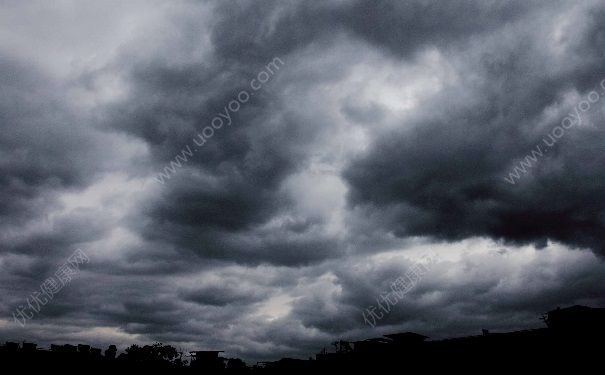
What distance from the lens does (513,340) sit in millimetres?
24922

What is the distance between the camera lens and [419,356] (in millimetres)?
28812

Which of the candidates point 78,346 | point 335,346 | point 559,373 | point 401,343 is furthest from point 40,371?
point 559,373

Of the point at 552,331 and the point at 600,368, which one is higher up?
the point at 552,331

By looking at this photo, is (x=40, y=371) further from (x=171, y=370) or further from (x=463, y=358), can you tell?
(x=463, y=358)

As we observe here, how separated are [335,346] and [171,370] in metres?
14.6

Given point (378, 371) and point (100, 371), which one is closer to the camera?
point (378, 371)

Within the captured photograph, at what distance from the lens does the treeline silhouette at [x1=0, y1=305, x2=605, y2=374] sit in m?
23.3

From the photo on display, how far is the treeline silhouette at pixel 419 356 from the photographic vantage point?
23.3 meters

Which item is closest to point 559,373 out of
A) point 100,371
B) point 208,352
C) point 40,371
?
point 208,352

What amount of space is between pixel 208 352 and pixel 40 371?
13424 millimetres

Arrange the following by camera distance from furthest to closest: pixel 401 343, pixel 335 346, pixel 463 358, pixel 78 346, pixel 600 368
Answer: pixel 335 346 < pixel 78 346 < pixel 401 343 < pixel 463 358 < pixel 600 368

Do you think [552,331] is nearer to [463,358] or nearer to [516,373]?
[516,373]

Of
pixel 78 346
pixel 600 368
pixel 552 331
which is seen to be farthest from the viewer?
pixel 78 346

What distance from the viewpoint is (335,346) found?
40.0 metres
